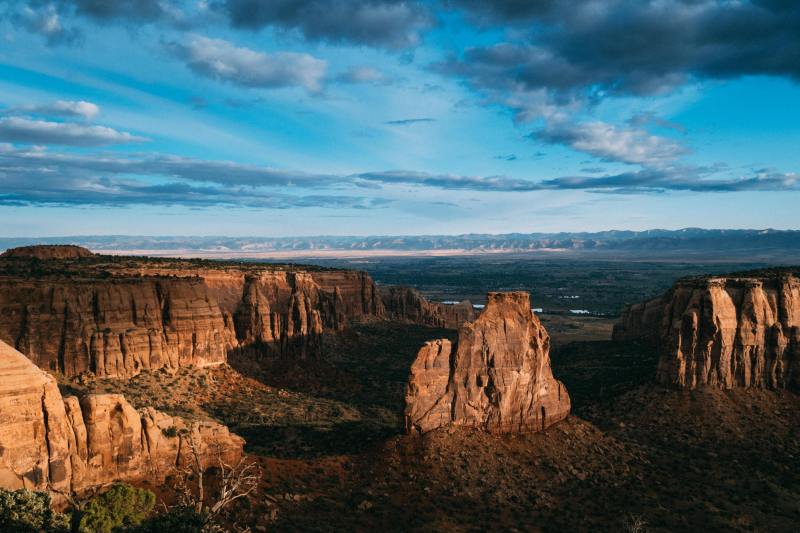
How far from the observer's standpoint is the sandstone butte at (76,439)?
94.7 feet

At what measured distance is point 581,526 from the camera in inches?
1476

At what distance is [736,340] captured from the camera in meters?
58.2

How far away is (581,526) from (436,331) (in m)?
81.6

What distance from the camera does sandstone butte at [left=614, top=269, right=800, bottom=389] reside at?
57.8 meters

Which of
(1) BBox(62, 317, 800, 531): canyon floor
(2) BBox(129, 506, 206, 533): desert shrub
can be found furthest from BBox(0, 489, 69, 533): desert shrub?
(1) BBox(62, 317, 800, 531): canyon floor

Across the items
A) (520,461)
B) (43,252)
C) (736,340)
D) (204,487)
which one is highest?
(43,252)

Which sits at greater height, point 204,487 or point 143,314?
point 143,314

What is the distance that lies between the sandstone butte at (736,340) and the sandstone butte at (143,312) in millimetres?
46565

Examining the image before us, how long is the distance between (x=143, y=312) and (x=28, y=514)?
40.8m

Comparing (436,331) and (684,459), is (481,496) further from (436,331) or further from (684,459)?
(436,331)

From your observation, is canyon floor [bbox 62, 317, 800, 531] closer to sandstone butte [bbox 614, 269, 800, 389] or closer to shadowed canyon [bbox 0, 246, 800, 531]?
shadowed canyon [bbox 0, 246, 800, 531]

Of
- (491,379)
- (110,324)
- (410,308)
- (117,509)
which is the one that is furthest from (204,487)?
(410,308)

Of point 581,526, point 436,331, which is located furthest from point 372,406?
point 436,331

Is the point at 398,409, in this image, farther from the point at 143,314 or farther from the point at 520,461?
the point at 143,314
